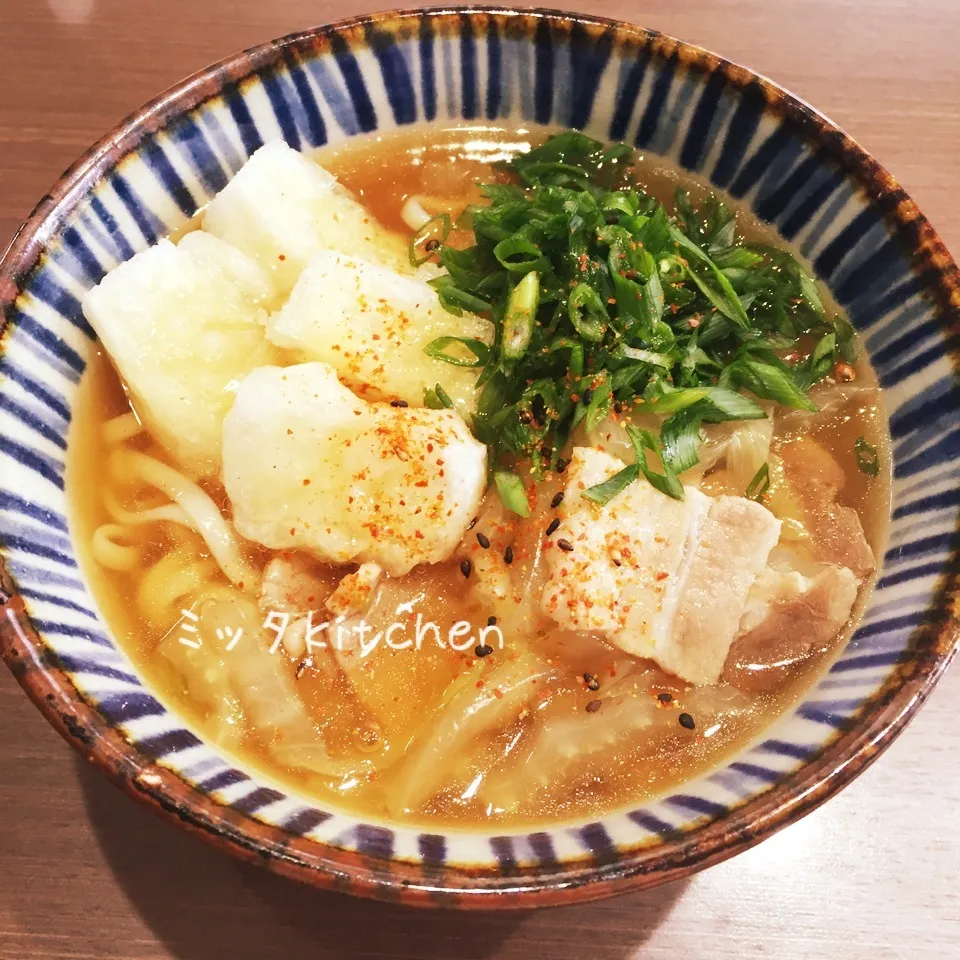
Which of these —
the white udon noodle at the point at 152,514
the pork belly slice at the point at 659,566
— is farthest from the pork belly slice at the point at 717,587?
the white udon noodle at the point at 152,514

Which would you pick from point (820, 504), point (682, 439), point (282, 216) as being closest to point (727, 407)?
point (682, 439)

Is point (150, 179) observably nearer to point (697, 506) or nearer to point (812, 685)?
point (697, 506)

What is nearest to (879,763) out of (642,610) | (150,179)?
(642,610)

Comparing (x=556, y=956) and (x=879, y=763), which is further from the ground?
(x=879, y=763)

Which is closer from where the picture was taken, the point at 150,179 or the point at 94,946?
the point at 94,946

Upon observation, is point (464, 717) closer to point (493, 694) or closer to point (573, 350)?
point (493, 694)

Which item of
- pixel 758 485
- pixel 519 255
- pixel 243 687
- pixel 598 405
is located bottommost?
pixel 243 687
